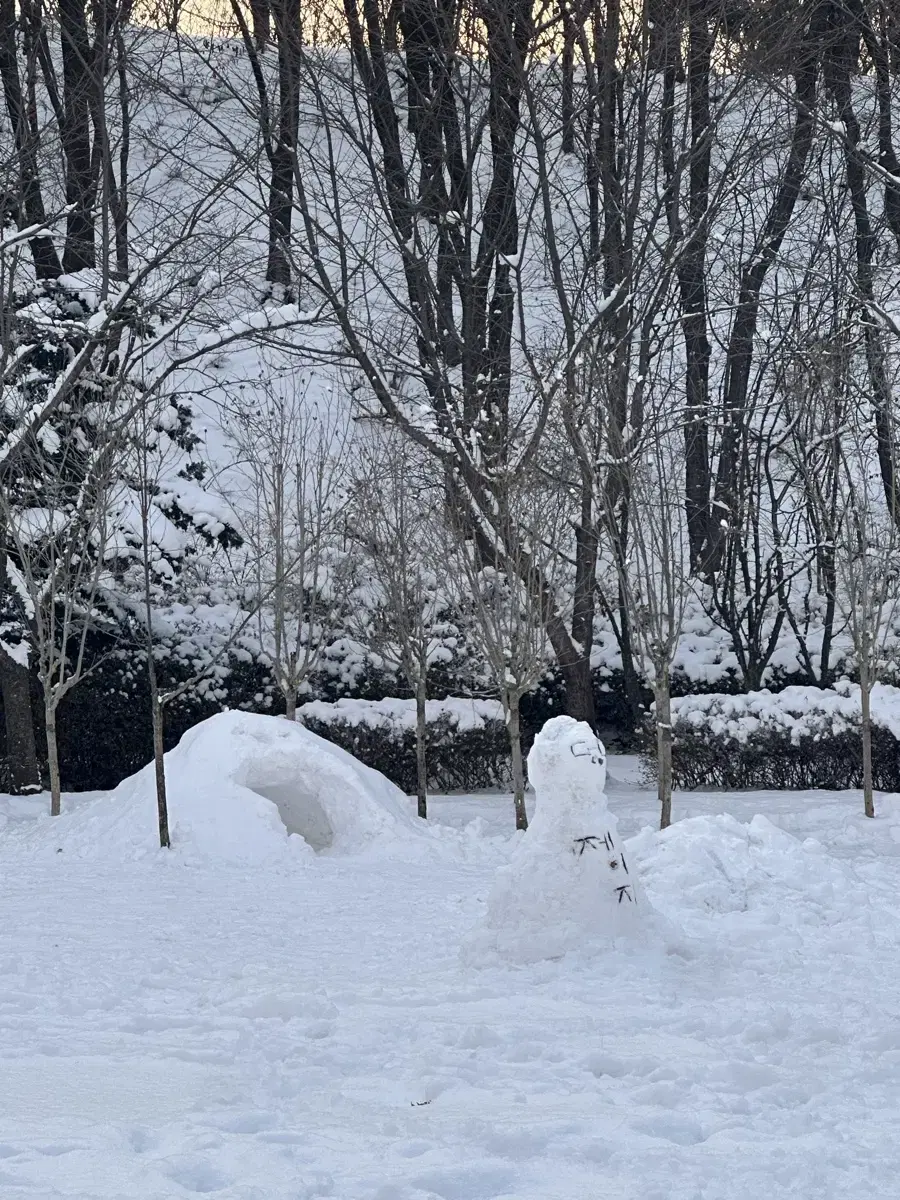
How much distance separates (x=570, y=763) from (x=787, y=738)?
7520 mm

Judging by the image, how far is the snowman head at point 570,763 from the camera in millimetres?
6793

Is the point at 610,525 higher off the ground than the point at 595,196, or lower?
lower

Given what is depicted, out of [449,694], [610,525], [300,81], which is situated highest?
[300,81]

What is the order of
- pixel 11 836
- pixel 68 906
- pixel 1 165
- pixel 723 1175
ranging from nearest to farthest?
pixel 723 1175, pixel 68 906, pixel 11 836, pixel 1 165

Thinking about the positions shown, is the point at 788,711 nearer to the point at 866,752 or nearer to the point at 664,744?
the point at 866,752

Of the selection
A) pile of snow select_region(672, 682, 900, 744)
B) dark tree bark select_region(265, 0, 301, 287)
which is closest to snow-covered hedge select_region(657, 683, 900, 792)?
pile of snow select_region(672, 682, 900, 744)

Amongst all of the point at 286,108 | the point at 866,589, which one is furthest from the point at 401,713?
the point at 286,108

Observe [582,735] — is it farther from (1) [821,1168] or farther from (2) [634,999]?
(1) [821,1168]

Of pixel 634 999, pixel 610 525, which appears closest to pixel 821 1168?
pixel 634 999

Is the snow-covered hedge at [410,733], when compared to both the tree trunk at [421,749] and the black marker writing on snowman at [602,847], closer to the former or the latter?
the tree trunk at [421,749]

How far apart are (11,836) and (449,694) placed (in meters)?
5.45

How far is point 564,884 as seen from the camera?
665cm

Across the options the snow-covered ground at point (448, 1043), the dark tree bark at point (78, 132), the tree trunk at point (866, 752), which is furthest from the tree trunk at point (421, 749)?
the dark tree bark at point (78, 132)

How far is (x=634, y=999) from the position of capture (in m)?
6.05
